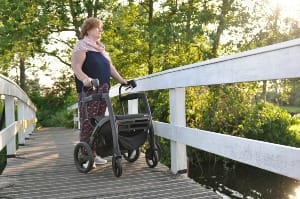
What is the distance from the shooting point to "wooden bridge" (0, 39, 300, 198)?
2295 millimetres

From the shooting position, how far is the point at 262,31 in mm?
11703

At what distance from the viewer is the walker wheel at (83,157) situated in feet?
13.3

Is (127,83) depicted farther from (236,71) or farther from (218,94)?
(218,94)

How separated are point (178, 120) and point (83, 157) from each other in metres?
1.06

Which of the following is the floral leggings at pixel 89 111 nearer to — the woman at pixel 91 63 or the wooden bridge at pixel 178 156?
the woman at pixel 91 63

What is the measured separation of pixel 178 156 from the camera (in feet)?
12.7

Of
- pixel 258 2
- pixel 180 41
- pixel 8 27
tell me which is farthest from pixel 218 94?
pixel 8 27

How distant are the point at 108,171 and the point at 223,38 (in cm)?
873

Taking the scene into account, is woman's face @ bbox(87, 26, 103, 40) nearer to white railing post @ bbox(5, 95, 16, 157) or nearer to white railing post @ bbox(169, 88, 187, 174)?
white railing post @ bbox(169, 88, 187, 174)

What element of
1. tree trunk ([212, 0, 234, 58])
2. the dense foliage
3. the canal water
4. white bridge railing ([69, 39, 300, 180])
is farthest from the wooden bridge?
tree trunk ([212, 0, 234, 58])

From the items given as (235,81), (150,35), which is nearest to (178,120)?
(235,81)

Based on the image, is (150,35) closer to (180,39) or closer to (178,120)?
(180,39)

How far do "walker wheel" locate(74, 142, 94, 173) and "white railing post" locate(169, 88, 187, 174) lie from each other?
0.79 meters

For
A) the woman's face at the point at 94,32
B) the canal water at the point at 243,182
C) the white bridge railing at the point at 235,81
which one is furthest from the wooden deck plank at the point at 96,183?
the canal water at the point at 243,182
